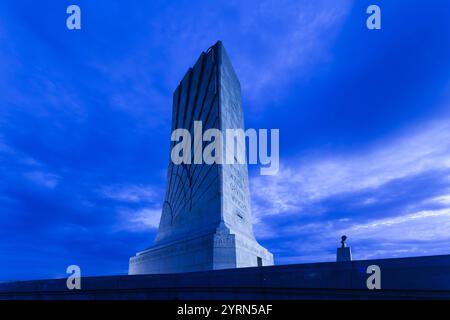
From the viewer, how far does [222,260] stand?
13.5m

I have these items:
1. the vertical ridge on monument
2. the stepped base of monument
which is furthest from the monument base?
the stepped base of monument

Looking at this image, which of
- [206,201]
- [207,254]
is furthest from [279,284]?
[206,201]

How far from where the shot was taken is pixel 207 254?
1387 cm

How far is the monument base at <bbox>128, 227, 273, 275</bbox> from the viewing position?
13602 millimetres

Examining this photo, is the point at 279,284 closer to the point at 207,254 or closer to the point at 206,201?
the point at 207,254

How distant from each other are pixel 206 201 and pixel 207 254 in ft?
13.6

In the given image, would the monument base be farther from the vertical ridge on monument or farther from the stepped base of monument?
the stepped base of monument

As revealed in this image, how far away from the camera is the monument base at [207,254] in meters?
13.6

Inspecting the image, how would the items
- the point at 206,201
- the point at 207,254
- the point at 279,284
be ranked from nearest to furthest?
1. the point at 279,284
2. the point at 207,254
3. the point at 206,201

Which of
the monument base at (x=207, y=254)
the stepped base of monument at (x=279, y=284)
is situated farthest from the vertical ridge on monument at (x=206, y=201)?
the stepped base of monument at (x=279, y=284)

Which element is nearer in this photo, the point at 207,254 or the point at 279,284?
the point at 279,284
